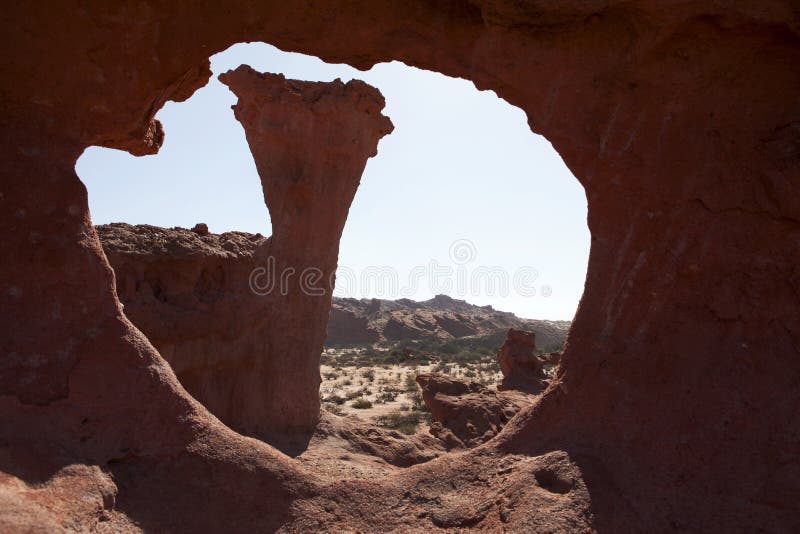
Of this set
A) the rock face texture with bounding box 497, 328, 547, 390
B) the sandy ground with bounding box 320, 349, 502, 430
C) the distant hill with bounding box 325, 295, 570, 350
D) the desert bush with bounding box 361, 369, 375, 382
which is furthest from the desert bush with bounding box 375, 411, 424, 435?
the distant hill with bounding box 325, 295, 570, 350

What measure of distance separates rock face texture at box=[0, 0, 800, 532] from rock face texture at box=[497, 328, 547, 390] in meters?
7.85

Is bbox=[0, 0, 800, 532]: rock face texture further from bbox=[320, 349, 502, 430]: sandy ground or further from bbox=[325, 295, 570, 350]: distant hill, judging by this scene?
bbox=[325, 295, 570, 350]: distant hill

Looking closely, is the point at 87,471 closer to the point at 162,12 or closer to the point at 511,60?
the point at 162,12

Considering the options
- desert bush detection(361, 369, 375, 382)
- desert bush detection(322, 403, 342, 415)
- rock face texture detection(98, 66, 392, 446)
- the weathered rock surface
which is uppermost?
rock face texture detection(98, 66, 392, 446)

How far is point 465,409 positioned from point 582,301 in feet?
16.6

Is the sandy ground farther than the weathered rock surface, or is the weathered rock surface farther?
the sandy ground

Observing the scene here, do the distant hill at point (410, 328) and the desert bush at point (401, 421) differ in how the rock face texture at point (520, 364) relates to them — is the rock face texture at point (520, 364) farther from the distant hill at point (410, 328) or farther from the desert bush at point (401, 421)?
the distant hill at point (410, 328)

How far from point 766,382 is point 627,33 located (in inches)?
94.4

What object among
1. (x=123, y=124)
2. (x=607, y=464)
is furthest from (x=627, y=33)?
(x=123, y=124)

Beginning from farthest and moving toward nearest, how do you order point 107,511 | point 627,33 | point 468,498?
point 627,33 → point 468,498 → point 107,511

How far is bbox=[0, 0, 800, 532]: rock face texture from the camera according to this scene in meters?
3.44

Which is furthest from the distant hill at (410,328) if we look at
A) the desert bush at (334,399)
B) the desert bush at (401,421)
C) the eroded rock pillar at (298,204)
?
the eroded rock pillar at (298,204)

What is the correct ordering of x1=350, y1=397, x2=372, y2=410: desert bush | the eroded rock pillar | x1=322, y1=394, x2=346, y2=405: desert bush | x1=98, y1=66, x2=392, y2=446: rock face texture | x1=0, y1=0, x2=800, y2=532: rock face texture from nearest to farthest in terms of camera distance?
x1=0, y1=0, x2=800, y2=532: rock face texture → x1=98, y1=66, x2=392, y2=446: rock face texture → the eroded rock pillar → x1=350, y1=397, x2=372, y2=410: desert bush → x1=322, y1=394, x2=346, y2=405: desert bush

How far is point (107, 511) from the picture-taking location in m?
3.20
